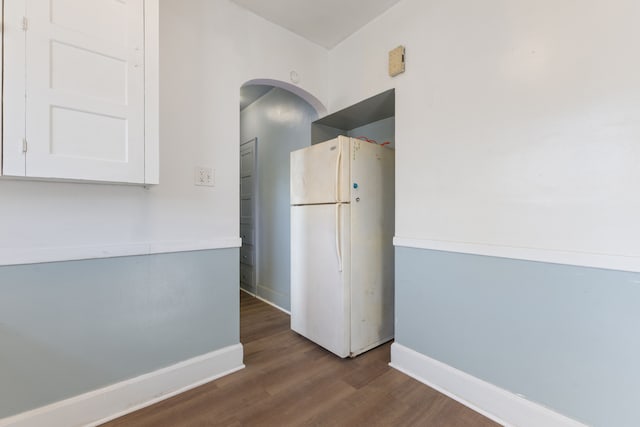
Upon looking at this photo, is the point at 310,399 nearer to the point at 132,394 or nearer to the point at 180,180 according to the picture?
the point at 132,394

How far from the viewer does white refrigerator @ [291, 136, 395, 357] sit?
209 cm

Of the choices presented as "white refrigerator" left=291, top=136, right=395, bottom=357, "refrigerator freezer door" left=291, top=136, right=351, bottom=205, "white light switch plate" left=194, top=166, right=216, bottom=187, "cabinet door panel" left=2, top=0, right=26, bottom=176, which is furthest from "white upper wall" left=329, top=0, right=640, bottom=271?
"cabinet door panel" left=2, top=0, right=26, bottom=176

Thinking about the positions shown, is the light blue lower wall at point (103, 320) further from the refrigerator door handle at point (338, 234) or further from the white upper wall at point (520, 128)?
the white upper wall at point (520, 128)

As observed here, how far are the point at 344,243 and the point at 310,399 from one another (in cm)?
102

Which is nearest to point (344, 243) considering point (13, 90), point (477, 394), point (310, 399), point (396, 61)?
point (310, 399)

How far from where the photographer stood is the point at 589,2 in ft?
4.09

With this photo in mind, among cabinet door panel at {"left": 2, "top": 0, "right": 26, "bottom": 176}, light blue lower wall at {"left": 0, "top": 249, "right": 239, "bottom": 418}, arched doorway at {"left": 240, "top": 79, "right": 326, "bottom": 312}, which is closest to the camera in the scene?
cabinet door panel at {"left": 2, "top": 0, "right": 26, "bottom": 176}

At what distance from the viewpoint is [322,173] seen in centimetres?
220

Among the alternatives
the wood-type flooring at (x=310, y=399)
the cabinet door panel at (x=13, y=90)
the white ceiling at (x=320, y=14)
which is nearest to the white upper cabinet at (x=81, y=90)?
the cabinet door panel at (x=13, y=90)

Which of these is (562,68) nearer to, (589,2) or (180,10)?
→ (589,2)

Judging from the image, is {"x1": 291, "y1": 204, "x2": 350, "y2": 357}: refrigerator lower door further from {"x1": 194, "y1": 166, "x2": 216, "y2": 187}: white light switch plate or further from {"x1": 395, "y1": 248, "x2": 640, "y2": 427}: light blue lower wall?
{"x1": 194, "y1": 166, "x2": 216, "y2": 187}: white light switch plate

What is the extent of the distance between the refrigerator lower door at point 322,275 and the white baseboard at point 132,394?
648 mm

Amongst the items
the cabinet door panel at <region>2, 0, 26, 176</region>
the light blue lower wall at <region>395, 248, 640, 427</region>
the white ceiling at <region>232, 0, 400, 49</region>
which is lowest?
the light blue lower wall at <region>395, 248, 640, 427</region>

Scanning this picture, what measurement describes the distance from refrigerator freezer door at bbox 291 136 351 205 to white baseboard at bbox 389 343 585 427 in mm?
1225
